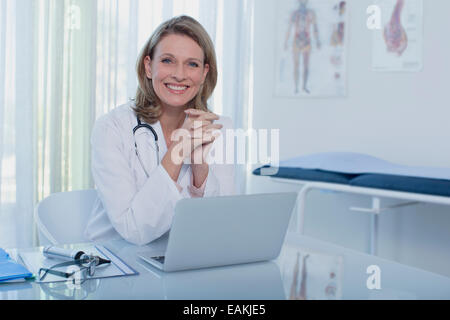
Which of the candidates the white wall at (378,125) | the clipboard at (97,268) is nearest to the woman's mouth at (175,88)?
the clipboard at (97,268)

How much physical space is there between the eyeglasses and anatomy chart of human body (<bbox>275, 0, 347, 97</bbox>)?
2.29 meters

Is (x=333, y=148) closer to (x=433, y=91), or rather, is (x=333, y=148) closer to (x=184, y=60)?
(x=433, y=91)

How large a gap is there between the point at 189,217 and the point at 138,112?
0.72 metres

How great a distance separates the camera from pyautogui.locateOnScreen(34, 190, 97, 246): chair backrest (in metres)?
1.38

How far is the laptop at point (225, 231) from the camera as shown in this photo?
0.84 m

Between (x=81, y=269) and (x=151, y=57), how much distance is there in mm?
860

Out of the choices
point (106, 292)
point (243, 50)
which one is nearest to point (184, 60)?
point (106, 292)

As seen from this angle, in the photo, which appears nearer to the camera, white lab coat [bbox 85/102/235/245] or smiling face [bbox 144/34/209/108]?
white lab coat [bbox 85/102/235/245]

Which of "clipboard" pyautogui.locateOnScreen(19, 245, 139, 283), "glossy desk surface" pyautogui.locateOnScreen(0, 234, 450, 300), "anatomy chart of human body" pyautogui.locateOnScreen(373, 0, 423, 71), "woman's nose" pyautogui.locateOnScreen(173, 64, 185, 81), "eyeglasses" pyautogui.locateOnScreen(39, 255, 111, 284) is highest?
"anatomy chart of human body" pyautogui.locateOnScreen(373, 0, 423, 71)

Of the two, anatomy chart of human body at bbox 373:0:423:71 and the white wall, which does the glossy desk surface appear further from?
anatomy chart of human body at bbox 373:0:423:71

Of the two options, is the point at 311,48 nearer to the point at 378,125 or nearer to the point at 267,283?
the point at 378,125

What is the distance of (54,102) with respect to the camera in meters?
2.63

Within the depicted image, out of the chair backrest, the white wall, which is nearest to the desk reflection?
the chair backrest

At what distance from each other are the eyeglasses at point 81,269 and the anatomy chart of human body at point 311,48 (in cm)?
229
